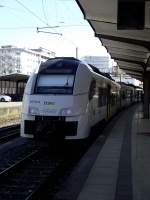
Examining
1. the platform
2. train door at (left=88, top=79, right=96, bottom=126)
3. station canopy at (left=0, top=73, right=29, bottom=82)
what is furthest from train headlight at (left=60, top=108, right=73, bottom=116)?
station canopy at (left=0, top=73, right=29, bottom=82)

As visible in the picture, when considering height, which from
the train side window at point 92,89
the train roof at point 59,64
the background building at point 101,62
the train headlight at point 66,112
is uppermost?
the background building at point 101,62

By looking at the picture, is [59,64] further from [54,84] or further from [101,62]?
[101,62]

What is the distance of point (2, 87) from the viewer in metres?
73.9

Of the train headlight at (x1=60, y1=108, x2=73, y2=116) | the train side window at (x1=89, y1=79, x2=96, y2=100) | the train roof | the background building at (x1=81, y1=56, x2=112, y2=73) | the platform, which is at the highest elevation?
the background building at (x1=81, y1=56, x2=112, y2=73)

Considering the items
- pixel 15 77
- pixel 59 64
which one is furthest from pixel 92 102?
pixel 15 77

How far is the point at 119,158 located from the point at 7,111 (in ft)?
73.4

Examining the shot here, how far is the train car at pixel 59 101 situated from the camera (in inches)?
594

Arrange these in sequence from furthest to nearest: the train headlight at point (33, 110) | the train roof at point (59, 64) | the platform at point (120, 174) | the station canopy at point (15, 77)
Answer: the station canopy at point (15, 77), the train roof at point (59, 64), the train headlight at point (33, 110), the platform at point (120, 174)

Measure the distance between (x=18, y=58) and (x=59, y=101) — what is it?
3985 inches

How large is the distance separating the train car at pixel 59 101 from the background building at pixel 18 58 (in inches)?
3816

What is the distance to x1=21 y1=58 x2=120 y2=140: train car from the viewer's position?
15.1 meters

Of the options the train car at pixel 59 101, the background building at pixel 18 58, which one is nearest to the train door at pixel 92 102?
the train car at pixel 59 101

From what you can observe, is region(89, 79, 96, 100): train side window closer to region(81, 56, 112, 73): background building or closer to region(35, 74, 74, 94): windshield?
region(35, 74, 74, 94): windshield

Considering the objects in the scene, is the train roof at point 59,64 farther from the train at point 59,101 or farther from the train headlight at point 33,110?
the train headlight at point 33,110
